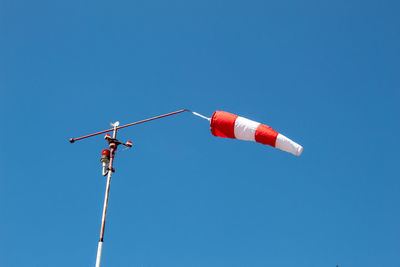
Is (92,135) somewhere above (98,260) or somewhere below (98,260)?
above

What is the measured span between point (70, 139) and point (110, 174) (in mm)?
3191

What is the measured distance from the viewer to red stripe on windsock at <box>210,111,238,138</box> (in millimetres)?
20344

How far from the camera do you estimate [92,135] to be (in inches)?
823

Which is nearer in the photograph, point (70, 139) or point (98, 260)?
point (98, 260)

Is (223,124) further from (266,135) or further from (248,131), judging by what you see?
(266,135)

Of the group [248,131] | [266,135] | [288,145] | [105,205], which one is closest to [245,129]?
[248,131]

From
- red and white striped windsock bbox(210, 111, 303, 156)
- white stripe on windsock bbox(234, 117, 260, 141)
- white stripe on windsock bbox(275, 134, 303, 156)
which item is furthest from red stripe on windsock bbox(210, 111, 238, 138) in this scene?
white stripe on windsock bbox(275, 134, 303, 156)

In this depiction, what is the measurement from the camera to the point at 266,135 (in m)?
19.3

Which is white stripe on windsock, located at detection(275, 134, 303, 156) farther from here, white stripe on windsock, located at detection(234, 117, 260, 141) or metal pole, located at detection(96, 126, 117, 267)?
metal pole, located at detection(96, 126, 117, 267)

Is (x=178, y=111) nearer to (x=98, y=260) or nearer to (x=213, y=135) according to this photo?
(x=213, y=135)

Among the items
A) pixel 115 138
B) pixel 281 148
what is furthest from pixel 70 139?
pixel 281 148

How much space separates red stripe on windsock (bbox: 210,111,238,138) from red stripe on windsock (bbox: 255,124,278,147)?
128cm

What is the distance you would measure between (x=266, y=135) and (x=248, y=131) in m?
0.92

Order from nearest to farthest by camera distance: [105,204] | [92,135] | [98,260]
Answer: [98,260] < [105,204] < [92,135]
